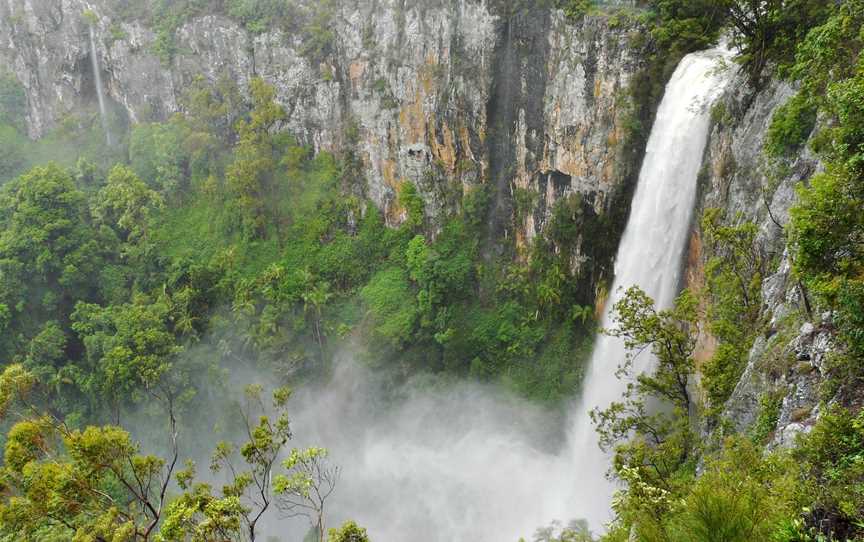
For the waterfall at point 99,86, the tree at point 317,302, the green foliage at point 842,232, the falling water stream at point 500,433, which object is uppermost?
the waterfall at point 99,86

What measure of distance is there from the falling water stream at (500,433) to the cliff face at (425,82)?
3.39 meters

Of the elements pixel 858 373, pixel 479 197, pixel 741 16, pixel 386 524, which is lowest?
pixel 858 373

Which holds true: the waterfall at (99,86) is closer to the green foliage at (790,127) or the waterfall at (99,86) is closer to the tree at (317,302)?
the tree at (317,302)

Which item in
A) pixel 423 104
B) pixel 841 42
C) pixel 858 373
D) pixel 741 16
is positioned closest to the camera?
pixel 858 373

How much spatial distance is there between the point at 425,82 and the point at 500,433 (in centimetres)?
1532

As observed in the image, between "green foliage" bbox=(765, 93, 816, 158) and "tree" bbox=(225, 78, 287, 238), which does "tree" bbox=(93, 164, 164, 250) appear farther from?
"green foliage" bbox=(765, 93, 816, 158)

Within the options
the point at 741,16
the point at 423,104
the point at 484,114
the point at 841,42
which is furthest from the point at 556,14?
the point at 841,42

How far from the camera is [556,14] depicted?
810 inches

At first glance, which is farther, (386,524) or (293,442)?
(293,442)

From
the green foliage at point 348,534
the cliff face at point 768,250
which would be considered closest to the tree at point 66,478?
the green foliage at point 348,534

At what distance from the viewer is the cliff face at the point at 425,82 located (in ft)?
67.5

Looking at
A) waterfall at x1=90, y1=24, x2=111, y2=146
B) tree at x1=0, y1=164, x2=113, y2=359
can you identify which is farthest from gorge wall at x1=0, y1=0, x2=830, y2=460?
tree at x1=0, y1=164, x2=113, y2=359

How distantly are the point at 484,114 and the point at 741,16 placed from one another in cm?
1263

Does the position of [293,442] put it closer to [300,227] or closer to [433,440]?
[433,440]
